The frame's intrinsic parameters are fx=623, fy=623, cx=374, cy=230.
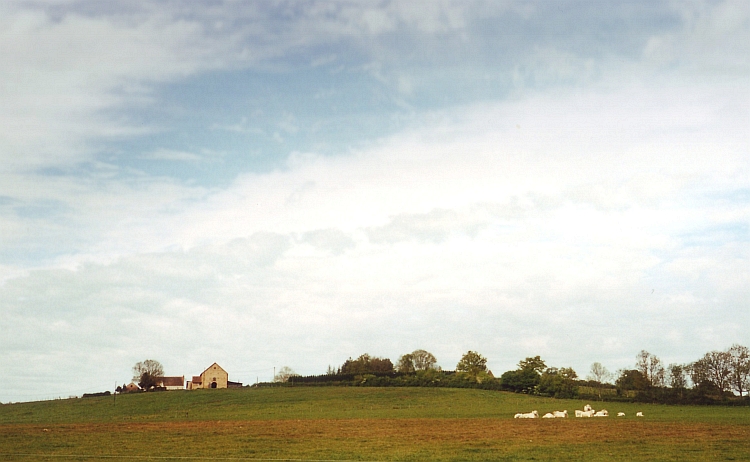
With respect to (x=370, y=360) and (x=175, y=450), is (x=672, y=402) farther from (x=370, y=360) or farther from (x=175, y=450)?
(x=370, y=360)

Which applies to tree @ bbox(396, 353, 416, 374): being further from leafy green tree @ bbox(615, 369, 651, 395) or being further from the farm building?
leafy green tree @ bbox(615, 369, 651, 395)

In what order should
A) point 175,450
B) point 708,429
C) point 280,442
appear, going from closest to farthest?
point 175,450, point 280,442, point 708,429

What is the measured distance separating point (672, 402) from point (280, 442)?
67738 mm

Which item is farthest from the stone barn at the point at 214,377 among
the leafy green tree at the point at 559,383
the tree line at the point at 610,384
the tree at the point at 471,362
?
the leafy green tree at the point at 559,383

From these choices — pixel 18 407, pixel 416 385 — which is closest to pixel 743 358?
pixel 416 385

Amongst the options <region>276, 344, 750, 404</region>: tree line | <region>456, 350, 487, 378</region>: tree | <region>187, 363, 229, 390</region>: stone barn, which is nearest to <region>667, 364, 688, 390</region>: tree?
<region>276, 344, 750, 404</region>: tree line

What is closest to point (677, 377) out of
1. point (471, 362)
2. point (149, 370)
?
point (471, 362)

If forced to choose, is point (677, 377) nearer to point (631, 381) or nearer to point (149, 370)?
point (631, 381)

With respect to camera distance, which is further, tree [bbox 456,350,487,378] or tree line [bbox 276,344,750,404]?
tree [bbox 456,350,487,378]

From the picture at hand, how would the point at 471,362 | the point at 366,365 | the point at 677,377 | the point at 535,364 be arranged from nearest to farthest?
the point at 677,377 < the point at 535,364 < the point at 471,362 < the point at 366,365

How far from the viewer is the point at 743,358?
314ft

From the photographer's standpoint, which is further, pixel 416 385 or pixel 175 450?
pixel 416 385

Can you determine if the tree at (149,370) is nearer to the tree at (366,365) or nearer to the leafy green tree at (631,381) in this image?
the tree at (366,365)

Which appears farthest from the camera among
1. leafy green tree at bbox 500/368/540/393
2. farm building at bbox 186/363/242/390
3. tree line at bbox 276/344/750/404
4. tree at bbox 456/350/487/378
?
farm building at bbox 186/363/242/390
